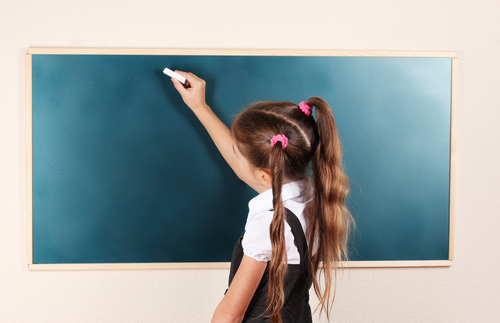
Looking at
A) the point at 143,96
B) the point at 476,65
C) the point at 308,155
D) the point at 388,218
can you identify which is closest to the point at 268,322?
the point at 308,155

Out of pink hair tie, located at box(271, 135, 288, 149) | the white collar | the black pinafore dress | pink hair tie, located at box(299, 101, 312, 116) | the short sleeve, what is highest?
pink hair tie, located at box(299, 101, 312, 116)

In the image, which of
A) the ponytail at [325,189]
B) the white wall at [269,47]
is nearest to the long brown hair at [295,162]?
the ponytail at [325,189]

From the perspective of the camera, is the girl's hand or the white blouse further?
the girl's hand

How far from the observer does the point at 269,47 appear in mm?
1228

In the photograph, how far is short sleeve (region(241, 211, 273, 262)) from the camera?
2.64ft

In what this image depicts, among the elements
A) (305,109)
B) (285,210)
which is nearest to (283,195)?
(285,210)

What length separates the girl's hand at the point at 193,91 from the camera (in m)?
1.17

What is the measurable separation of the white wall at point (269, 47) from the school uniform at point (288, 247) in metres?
0.41

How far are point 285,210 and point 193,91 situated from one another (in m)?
0.63

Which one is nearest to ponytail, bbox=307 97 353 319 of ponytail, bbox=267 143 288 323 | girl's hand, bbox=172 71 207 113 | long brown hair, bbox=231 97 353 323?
long brown hair, bbox=231 97 353 323

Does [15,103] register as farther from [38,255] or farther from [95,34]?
[38,255]

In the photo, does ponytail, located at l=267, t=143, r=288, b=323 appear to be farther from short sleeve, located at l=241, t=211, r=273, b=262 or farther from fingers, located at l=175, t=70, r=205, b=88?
fingers, located at l=175, t=70, r=205, b=88

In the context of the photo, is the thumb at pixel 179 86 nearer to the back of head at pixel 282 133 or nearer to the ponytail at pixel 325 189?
the back of head at pixel 282 133

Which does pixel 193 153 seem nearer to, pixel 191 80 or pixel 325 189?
pixel 191 80
